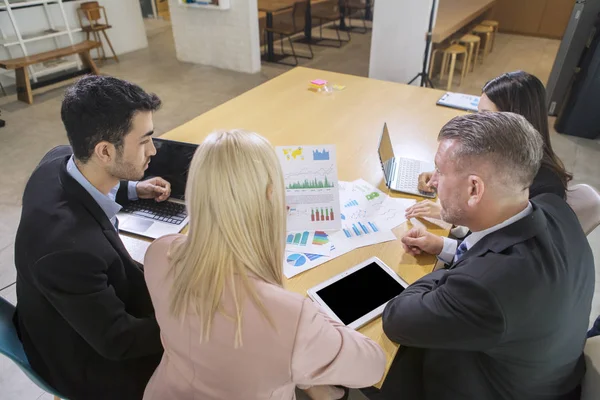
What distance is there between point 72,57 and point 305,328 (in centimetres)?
628

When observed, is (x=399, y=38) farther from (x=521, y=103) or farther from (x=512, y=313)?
(x=512, y=313)

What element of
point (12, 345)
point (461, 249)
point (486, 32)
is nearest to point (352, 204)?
point (461, 249)

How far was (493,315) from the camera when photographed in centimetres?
88

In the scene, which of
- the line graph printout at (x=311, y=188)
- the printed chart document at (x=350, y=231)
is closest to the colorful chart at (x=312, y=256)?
the printed chart document at (x=350, y=231)

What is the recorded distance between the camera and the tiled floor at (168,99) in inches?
104

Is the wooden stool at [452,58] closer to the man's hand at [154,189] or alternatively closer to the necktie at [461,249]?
the necktie at [461,249]

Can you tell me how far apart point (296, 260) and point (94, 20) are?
6014 mm

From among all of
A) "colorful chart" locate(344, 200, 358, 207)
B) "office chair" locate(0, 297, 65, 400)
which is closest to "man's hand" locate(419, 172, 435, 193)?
"colorful chart" locate(344, 200, 358, 207)

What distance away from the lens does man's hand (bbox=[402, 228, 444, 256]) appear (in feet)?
4.47

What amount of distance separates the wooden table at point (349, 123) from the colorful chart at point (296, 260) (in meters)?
0.05

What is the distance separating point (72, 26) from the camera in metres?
5.63

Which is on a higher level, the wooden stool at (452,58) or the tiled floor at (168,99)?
the wooden stool at (452,58)

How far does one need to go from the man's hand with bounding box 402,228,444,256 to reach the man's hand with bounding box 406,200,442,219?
145 millimetres

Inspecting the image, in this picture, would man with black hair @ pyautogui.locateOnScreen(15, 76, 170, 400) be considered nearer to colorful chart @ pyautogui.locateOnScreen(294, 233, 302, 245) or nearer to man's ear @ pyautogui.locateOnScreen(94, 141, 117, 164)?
man's ear @ pyautogui.locateOnScreen(94, 141, 117, 164)
